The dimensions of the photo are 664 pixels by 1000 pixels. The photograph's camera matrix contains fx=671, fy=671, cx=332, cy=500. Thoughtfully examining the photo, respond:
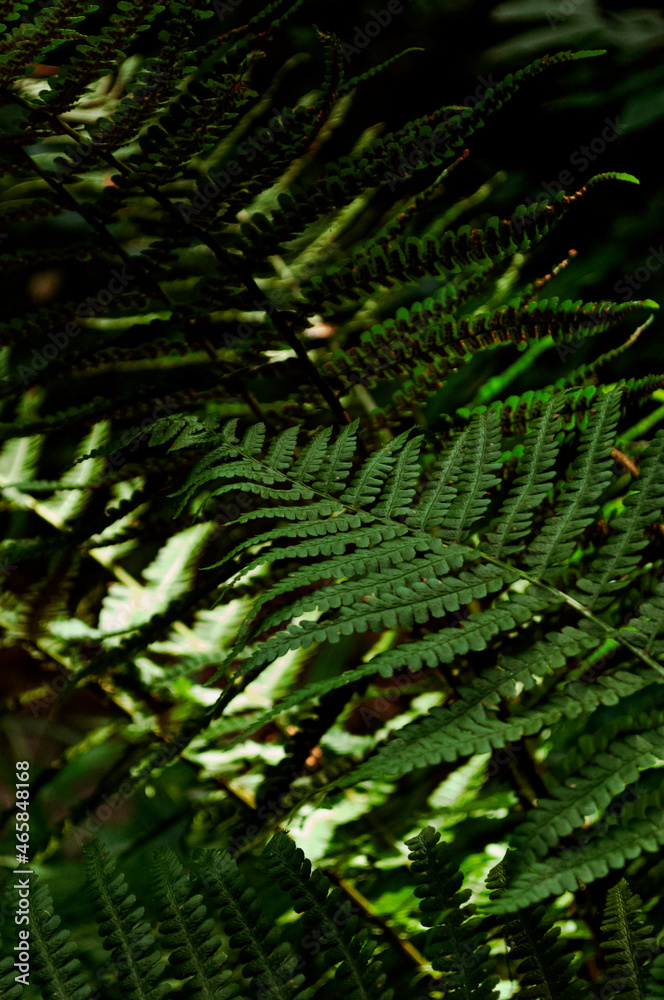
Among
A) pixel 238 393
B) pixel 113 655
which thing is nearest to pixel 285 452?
pixel 238 393

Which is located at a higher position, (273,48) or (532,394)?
(273,48)

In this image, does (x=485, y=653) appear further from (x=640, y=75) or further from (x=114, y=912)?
(x=640, y=75)

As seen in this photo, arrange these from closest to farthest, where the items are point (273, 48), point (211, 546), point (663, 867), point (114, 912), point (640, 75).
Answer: point (114, 912)
point (663, 867)
point (211, 546)
point (640, 75)
point (273, 48)

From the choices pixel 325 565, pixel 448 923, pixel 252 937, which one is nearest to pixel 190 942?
pixel 252 937

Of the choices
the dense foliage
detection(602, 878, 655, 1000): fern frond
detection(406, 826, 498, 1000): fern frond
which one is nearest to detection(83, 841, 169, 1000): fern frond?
the dense foliage

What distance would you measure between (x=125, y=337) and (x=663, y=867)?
2.43 ft

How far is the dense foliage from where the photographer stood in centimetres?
47

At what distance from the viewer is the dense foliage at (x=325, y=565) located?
0.47 m

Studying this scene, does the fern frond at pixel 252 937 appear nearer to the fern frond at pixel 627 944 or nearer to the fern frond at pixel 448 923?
the fern frond at pixel 448 923

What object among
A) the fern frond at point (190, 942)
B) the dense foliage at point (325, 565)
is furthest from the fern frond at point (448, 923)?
the fern frond at point (190, 942)

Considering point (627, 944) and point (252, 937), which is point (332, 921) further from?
point (627, 944)

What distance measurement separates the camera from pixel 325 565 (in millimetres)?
532

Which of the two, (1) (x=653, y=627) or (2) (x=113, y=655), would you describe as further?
(2) (x=113, y=655)

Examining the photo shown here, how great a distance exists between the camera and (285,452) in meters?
0.62
